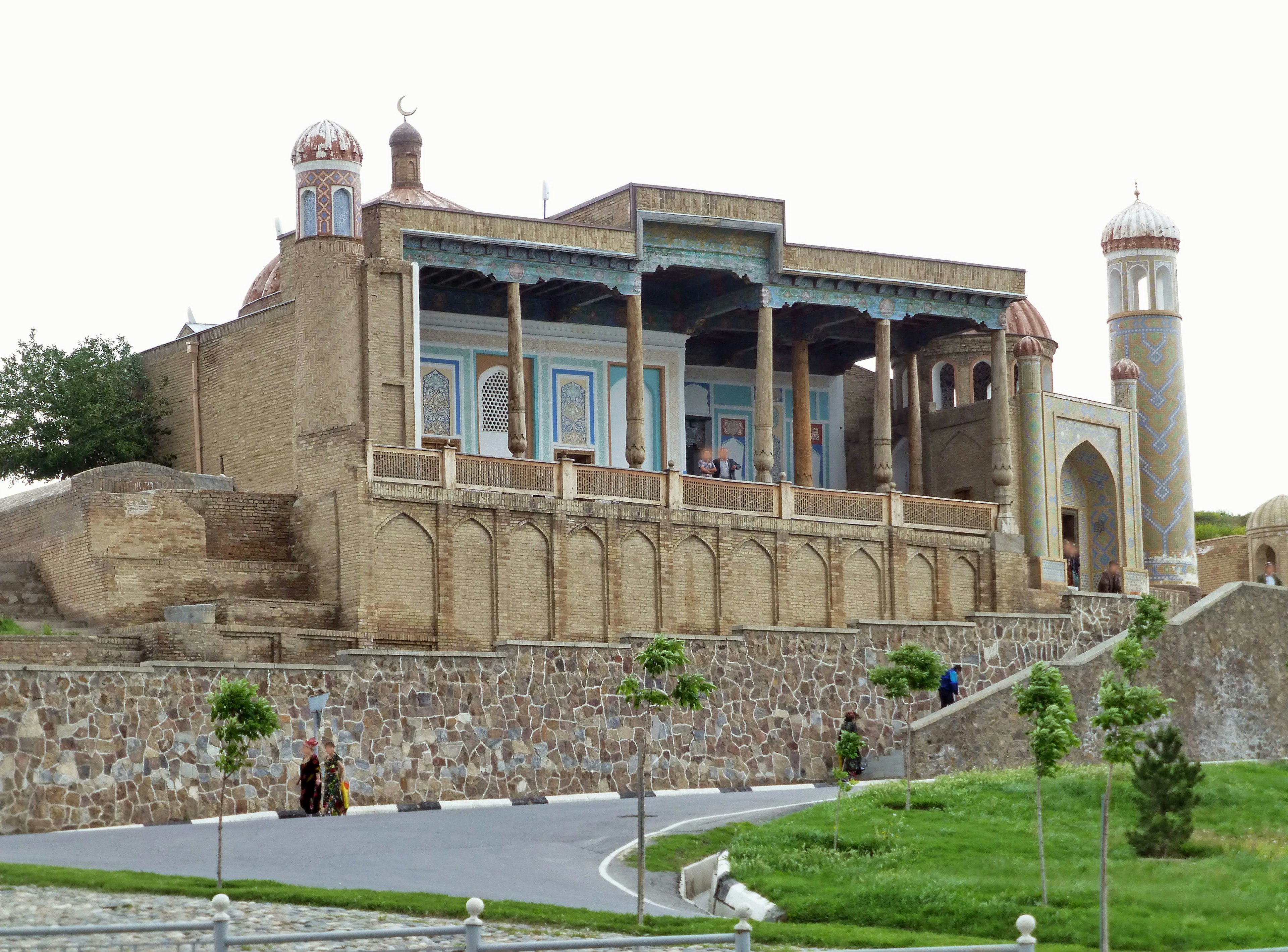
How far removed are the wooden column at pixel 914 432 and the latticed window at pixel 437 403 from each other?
32.0 feet

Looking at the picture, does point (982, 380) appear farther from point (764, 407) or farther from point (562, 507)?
point (562, 507)

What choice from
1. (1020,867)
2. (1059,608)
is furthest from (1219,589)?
(1020,867)

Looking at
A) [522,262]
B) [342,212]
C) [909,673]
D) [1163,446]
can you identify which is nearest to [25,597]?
[342,212]

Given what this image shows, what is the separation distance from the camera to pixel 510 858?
21578 mm

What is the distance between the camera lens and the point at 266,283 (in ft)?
140

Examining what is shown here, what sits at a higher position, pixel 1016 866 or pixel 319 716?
pixel 319 716

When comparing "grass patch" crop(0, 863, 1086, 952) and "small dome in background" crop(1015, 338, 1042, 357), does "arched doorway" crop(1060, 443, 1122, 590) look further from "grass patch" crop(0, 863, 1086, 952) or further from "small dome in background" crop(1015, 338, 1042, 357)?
"grass patch" crop(0, 863, 1086, 952)

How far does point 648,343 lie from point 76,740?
18759mm

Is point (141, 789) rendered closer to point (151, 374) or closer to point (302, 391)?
point (302, 391)

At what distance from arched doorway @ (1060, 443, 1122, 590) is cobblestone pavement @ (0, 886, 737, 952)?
28.7 m

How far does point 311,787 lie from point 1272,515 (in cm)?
3316

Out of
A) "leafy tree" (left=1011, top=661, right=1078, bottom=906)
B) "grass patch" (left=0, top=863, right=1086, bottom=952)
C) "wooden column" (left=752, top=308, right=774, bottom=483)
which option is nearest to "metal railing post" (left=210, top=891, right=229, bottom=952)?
"grass patch" (left=0, top=863, right=1086, bottom=952)

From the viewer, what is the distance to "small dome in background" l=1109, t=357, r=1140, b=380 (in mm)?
45562

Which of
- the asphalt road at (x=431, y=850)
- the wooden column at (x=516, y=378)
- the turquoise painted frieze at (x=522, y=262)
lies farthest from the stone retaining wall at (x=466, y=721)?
the turquoise painted frieze at (x=522, y=262)
